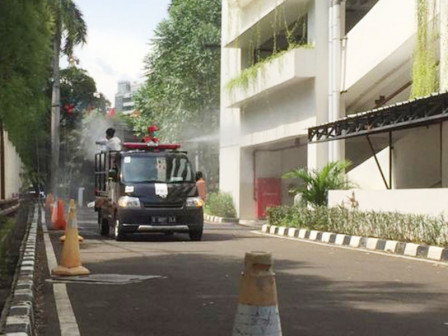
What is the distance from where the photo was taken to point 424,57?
15562mm

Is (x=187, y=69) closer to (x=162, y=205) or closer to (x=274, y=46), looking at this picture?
(x=274, y=46)

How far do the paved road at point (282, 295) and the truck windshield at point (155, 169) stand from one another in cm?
325

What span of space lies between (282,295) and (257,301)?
13.3ft

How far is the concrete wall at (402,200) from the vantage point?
1314cm

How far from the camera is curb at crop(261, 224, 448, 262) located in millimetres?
11789

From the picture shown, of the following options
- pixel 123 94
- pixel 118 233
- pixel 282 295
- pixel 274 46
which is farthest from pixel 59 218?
pixel 123 94

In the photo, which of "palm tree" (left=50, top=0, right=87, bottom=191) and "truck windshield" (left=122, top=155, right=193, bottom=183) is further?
"palm tree" (left=50, top=0, right=87, bottom=191)

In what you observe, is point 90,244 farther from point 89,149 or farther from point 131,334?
point 89,149

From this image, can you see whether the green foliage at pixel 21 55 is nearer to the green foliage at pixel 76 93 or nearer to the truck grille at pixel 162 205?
the truck grille at pixel 162 205

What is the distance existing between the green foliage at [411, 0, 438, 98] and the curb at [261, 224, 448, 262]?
3.48 m

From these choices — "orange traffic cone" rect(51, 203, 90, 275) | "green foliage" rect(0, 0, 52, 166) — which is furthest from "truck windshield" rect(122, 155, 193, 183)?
"orange traffic cone" rect(51, 203, 90, 275)

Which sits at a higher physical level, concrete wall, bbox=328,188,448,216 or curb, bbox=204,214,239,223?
concrete wall, bbox=328,188,448,216

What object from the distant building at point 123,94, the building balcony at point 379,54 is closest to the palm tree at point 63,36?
the building balcony at point 379,54

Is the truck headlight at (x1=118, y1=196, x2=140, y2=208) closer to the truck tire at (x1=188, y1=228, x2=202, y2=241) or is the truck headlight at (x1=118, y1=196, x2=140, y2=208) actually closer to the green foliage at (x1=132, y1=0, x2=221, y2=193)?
the truck tire at (x1=188, y1=228, x2=202, y2=241)
